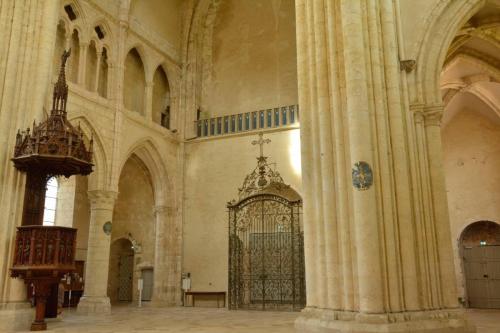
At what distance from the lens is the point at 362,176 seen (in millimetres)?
7160

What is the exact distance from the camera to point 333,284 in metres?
7.18

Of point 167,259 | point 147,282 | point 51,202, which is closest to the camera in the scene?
point 167,259

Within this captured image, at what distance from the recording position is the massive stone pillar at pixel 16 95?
8.89 m

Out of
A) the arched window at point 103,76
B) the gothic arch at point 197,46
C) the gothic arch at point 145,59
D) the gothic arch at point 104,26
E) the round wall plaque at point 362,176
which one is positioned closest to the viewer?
the round wall plaque at point 362,176

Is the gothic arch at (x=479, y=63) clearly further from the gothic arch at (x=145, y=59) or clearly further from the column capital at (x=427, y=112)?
the gothic arch at (x=145, y=59)

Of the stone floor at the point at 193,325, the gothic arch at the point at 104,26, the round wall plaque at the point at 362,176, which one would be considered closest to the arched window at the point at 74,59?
the gothic arch at the point at 104,26

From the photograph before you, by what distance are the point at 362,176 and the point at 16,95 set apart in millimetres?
6926

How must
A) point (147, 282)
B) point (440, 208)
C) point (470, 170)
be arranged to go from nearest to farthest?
1. point (440, 208)
2. point (470, 170)
3. point (147, 282)

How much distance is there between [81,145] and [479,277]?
13251 mm

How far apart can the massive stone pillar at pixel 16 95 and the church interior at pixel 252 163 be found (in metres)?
0.03

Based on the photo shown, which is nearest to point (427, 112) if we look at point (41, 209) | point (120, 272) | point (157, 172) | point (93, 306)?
point (41, 209)

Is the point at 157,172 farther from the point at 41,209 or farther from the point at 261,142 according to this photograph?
the point at 41,209

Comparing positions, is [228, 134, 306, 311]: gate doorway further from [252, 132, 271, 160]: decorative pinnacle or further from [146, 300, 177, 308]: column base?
[146, 300, 177, 308]: column base

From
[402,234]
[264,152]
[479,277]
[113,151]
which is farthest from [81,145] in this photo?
[479,277]
